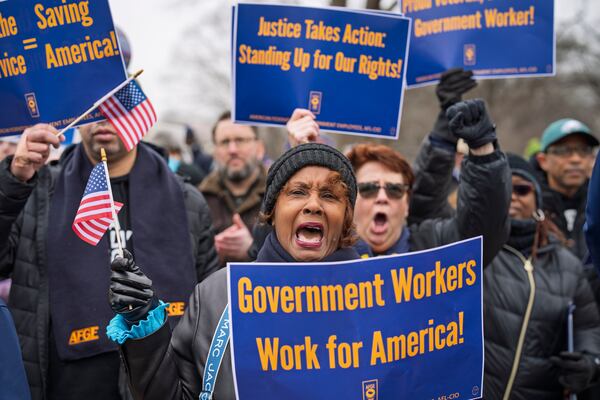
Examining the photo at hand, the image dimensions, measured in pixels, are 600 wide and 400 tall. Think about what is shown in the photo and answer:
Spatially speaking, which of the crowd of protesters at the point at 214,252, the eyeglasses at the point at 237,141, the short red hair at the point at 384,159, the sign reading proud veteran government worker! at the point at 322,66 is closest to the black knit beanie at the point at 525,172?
the crowd of protesters at the point at 214,252

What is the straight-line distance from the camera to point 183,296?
11.6 ft

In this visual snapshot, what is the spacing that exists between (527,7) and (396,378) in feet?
9.04

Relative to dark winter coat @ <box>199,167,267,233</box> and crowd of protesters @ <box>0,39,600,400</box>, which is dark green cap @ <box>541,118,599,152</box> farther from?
dark winter coat @ <box>199,167,267,233</box>

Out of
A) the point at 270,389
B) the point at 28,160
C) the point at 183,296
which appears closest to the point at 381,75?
the point at 183,296

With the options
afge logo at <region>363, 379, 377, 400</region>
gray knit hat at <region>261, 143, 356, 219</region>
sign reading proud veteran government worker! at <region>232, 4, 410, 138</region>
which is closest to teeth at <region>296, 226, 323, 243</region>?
gray knit hat at <region>261, 143, 356, 219</region>

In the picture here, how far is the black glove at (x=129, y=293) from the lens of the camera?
2.37 m

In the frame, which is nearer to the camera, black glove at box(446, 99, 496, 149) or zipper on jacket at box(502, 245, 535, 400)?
black glove at box(446, 99, 496, 149)

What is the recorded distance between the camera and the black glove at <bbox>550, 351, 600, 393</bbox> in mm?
3758

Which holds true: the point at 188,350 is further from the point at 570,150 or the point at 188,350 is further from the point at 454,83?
the point at 570,150

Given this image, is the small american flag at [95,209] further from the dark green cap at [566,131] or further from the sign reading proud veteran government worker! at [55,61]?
the dark green cap at [566,131]

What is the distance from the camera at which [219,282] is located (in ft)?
8.89

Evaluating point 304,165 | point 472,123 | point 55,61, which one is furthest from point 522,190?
point 55,61

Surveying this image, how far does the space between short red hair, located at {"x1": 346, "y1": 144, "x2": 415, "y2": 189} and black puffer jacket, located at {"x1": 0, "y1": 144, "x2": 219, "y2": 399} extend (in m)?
1.62

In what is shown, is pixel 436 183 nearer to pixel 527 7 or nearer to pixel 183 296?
pixel 527 7
